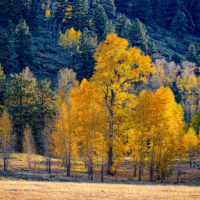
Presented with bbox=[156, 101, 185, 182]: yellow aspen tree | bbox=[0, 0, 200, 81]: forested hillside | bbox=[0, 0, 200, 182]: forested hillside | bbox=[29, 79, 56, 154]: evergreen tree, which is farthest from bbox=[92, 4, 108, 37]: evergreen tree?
bbox=[156, 101, 185, 182]: yellow aspen tree

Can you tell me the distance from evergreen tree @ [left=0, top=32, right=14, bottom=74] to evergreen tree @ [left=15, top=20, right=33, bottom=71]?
341cm

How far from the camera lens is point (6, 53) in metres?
63.5

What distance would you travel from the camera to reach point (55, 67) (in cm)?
7519

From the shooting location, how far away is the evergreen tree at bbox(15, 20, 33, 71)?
68.5m

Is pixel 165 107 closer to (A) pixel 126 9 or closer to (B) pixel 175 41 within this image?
(B) pixel 175 41

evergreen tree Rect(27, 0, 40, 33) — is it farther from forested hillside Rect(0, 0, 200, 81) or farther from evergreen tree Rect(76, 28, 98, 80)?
evergreen tree Rect(76, 28, 98, 80)

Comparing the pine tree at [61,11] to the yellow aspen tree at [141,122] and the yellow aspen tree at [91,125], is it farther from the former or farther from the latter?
the yellow aspen tree at [141,122]

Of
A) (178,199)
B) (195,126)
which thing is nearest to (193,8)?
(195,126)

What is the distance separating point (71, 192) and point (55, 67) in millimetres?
63083

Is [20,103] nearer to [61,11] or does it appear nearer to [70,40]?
[70,40]

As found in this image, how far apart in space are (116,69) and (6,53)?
46829 millimetres

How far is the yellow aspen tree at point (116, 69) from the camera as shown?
77.4ft

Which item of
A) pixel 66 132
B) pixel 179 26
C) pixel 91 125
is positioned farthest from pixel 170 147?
pixel 179 26

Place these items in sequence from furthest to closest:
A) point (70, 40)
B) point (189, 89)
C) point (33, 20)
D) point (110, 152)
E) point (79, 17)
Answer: point (79, 17) → point (33, 20) → point (70, 40) → point (189, 89) → point (110, 152)
